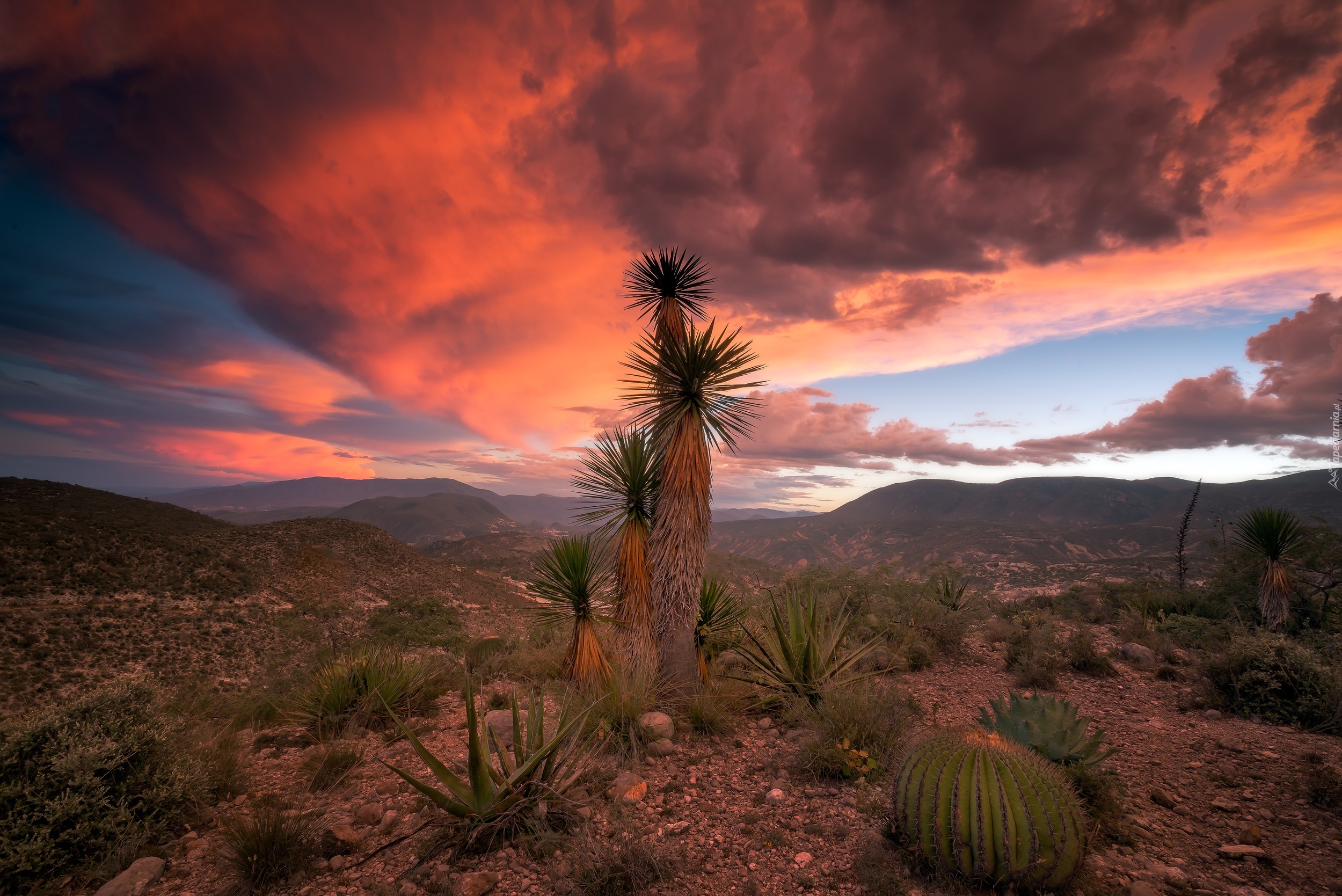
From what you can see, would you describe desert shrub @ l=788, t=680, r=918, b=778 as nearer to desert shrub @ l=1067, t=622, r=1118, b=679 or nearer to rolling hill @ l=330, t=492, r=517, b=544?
desert shrub @ l=1067, t=622, r=1118, b=679

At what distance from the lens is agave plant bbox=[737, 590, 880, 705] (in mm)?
6297

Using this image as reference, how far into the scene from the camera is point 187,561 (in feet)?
103

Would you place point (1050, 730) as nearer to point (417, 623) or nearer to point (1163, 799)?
point (1163, 799)

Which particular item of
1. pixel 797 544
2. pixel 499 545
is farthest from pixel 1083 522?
pixel 499 545

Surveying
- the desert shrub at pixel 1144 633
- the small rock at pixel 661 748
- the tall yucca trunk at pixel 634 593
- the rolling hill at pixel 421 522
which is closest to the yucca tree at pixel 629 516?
the tall yucca trunk at pixel 634 593

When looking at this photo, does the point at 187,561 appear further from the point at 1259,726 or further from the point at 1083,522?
the point at 1083,522

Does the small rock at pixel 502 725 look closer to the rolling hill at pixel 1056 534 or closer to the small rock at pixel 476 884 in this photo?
the small rock at pixel 476 884

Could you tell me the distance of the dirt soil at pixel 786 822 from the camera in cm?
315

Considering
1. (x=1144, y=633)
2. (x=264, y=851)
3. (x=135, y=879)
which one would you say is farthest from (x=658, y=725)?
(x=1144, y=633)

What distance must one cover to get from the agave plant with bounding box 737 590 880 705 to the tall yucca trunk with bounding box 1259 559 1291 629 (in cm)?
1018

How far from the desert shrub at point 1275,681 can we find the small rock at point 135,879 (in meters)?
10.7

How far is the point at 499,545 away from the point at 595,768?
3507 inches

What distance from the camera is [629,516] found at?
7.79 m

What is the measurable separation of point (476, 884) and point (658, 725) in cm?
263
